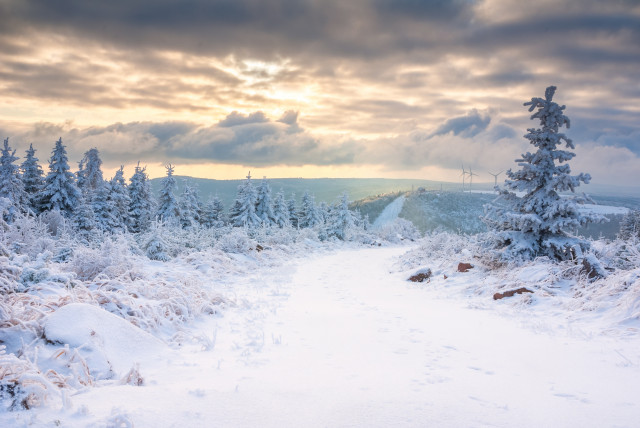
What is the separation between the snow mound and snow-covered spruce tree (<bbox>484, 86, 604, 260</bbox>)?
10.1m

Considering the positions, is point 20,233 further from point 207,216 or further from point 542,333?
point 207,216

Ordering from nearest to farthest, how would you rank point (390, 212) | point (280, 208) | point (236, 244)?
point (236, 244) < point (280, 208) < point (390, 212)

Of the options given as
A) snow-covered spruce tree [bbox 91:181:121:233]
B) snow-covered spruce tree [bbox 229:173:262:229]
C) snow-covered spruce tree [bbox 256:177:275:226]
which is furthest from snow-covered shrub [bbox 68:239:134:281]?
snow-covered spruce tree [bbox 256:177:275:226]

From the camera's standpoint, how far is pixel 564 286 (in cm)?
865

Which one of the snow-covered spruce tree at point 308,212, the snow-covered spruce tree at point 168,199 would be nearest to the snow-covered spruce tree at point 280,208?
the snow-covered spruce tree at point 308,212

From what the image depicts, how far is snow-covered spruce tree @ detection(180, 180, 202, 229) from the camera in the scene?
153ft

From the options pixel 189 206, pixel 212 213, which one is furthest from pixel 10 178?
pixel 212 213

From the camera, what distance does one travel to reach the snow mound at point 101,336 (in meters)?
4.14

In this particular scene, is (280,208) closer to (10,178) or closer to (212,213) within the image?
(212,213)

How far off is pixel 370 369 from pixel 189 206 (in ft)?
161

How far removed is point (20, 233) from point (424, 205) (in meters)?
92.9

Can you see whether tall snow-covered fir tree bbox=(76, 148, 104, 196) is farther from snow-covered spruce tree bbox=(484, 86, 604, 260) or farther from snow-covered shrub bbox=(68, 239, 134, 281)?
snow-covered spruce tree bbox=(484, 86, 604, 260)

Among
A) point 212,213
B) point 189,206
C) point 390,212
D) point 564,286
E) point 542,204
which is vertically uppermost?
point 542,204

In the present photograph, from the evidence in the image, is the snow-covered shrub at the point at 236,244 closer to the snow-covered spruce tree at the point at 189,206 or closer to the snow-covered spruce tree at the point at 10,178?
the snow-covered spruce tree at the point at 10,178
